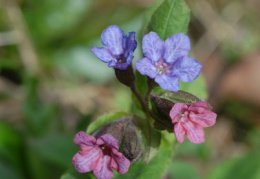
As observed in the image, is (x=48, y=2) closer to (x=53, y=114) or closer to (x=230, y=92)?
(x=53, y=114)

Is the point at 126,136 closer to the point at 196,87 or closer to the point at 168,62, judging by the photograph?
the point at 168,62

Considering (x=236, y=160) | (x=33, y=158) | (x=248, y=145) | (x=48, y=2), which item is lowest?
(x=248, y=145)

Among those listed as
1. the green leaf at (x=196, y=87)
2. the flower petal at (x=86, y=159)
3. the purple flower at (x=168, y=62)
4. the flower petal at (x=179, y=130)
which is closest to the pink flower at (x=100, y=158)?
the flower petal at (x=86, y=159)

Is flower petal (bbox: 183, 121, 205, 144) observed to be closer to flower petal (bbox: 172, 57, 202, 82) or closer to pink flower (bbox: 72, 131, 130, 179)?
flower petal (bbox: 172, 57, 202, 82)

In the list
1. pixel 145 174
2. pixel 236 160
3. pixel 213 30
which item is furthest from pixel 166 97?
pixel 213 30

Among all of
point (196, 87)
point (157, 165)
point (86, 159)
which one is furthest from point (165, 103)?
point (196, 87)

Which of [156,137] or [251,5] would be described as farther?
[251,5]

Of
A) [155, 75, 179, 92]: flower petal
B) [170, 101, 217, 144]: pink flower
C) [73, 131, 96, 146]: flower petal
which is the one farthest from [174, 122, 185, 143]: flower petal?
[73, 131, 96, 146]: flower petal

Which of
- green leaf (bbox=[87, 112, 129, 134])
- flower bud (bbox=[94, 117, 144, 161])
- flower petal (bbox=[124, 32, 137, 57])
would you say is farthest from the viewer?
green leaf (bbox=[87, 112, 129, 134])
